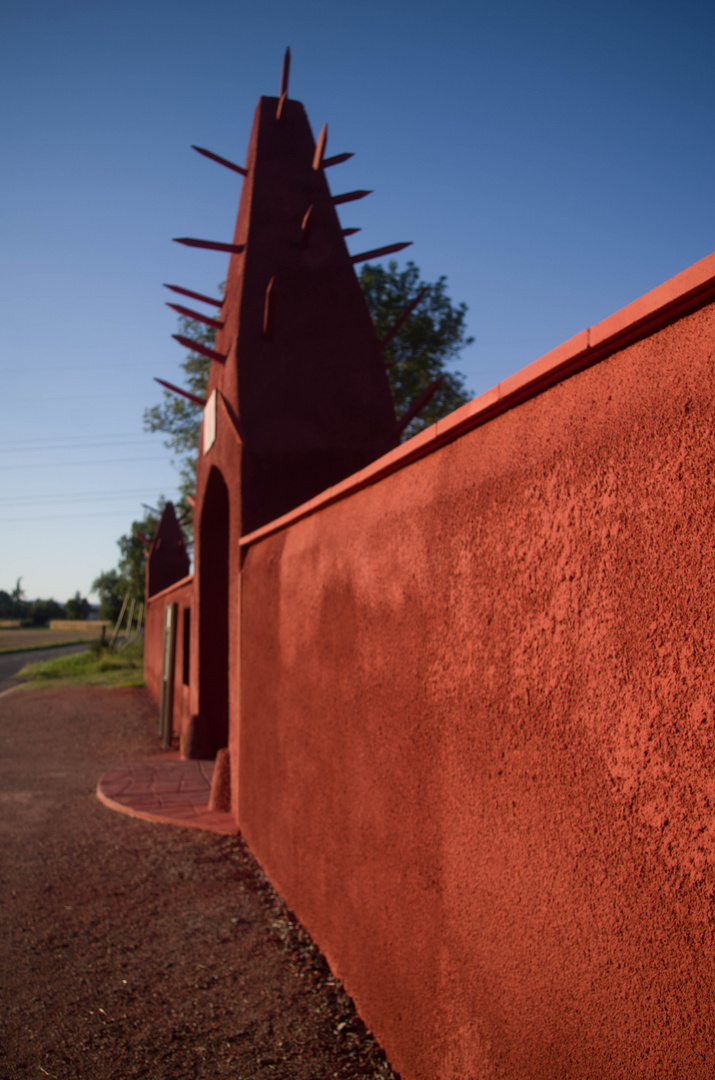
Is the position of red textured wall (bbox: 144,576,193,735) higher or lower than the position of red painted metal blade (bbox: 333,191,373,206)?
lower

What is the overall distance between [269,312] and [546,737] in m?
5.54

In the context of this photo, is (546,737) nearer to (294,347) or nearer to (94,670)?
(294,347)

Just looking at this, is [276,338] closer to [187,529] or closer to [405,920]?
[405,920]

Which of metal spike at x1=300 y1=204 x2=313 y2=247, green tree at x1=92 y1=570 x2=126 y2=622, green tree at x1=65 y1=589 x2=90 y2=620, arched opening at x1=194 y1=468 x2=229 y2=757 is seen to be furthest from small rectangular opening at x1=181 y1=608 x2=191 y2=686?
green tree at x1=65 y1=589 x2=90 y2=620

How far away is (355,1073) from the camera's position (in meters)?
2.67

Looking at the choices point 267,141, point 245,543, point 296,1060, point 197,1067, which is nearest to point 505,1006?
point 296,1060

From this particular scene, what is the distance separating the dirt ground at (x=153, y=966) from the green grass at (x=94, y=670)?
1629 centimetres

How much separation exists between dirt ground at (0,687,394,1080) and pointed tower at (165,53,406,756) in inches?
59.8

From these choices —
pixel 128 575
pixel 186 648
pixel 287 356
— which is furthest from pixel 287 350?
pixel 128 575

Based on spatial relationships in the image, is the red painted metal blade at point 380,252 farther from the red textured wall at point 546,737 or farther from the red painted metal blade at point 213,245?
the red textured wall at point 546,737

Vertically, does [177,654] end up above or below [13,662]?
above

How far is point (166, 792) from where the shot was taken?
7.12 meters

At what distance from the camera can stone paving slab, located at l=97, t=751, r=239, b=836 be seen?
6238 millimetres

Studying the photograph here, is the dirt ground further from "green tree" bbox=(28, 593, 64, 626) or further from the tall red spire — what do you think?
"green tree" bbox=(28, 593, 64, 626)
